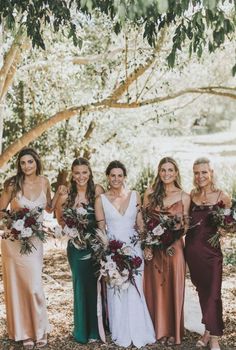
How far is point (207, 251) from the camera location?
5562mm

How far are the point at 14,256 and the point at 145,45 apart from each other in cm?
581

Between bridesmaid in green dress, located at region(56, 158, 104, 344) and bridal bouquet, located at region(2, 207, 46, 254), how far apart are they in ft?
1.04

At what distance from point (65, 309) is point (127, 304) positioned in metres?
1.80

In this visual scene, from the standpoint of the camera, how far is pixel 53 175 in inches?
611

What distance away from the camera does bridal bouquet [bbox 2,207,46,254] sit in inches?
215

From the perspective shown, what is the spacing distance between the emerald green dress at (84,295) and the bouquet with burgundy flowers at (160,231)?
1.99 ft

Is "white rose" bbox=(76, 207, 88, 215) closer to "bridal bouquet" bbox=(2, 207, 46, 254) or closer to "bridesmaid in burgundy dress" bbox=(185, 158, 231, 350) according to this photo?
"bridal bouquet" bbox=(2, 207, 46, 254)

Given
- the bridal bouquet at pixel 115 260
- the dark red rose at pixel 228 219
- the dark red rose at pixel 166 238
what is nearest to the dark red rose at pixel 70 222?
the bridal bouquet at pixel 115 260

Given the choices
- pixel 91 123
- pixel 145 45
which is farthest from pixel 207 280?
pixel 91 123

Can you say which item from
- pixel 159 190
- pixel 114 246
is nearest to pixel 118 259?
pixel 114 246

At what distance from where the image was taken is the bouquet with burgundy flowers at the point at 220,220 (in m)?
5.31

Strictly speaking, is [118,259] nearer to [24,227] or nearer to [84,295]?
[84,295]

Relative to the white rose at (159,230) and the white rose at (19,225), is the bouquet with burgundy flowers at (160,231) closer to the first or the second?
the white rose at (159,230)

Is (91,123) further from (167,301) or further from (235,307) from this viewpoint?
(167,301)
